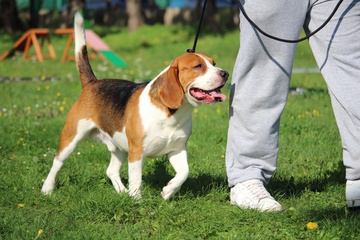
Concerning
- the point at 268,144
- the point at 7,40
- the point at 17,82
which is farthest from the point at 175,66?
the point at 7,40

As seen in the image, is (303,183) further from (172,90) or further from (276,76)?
(172,90)

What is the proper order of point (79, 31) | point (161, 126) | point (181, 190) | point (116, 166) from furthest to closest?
point (79, 31) < point (116, 166) < point (181, 190) < point (161, 126)

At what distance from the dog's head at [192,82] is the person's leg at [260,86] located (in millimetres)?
187

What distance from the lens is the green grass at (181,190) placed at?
167 inches

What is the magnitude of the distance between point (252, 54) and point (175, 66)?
547mm

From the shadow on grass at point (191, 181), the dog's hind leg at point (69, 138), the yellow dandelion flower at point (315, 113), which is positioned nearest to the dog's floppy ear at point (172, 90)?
the shadow on grass at point (191, 181)

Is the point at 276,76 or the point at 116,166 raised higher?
the point at 276,76

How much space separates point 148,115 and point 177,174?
482mm

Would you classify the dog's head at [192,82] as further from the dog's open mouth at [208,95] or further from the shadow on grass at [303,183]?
the shadow on grass at [303,183]

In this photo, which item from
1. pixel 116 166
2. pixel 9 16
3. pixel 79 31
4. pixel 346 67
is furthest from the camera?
pixel 9 16

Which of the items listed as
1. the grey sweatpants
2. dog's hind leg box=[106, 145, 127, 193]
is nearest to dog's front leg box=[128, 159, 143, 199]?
dog's hind leg box=[106, 145, 127, 193]

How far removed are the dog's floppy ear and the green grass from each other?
697 millimetres

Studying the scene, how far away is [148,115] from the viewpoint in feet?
15.8

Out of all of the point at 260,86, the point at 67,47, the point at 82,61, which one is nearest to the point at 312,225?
the point at 260,86
